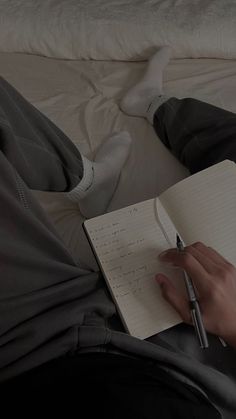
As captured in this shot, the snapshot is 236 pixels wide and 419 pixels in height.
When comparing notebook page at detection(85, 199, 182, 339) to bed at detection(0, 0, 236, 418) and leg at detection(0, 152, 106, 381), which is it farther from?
bed at detection(0, 0, 236, 418)

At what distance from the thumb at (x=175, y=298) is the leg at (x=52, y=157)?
0.26 meters

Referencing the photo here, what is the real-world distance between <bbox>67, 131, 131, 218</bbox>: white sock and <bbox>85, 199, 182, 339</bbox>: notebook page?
15 centimetres

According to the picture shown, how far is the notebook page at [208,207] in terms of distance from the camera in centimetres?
62

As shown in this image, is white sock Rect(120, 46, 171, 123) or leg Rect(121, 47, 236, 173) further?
white sock Rect(120, 46, 171, 123)

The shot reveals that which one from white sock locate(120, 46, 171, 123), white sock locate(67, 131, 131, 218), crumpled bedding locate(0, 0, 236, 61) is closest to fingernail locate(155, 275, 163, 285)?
white sock locate(67, 131, 131, 218)

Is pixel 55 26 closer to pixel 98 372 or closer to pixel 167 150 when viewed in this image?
pixel 167 150

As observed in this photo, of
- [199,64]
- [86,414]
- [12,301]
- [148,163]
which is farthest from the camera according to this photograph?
[199,64]

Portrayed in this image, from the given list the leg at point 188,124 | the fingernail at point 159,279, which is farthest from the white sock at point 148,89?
the fingernail at point 159,279

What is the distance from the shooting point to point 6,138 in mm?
565

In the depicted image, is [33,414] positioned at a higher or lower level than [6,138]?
lower

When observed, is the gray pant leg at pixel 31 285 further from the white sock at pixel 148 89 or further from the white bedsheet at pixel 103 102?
the white sock at pixel 148 89

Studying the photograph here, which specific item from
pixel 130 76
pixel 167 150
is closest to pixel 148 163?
pixel 167 150

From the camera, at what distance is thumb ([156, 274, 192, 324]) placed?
0.55 meters

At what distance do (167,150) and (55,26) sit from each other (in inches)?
20.6
